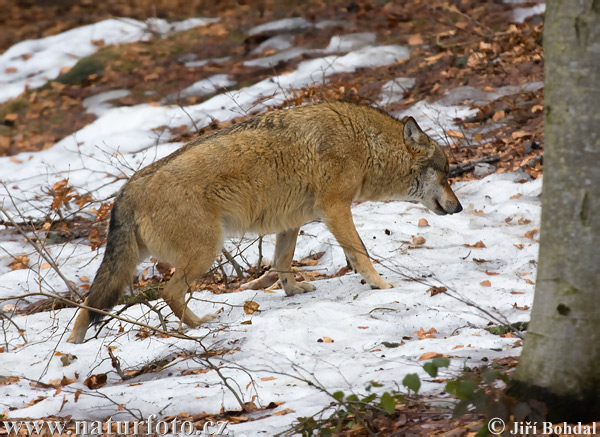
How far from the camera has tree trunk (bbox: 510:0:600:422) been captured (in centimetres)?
330

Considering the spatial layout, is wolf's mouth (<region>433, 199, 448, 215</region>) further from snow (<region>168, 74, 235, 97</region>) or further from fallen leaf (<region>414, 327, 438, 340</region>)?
snow (<region>168, 74, 235, 97</region>)

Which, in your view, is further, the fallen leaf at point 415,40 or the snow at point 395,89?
the fallen leaf at point 415,40

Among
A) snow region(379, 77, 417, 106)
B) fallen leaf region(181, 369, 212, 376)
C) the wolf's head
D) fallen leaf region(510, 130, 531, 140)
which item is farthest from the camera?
snow region(379, 77, 417, 106)

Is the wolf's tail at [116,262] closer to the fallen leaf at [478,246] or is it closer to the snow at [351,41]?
the fallen leaf at [478,246]

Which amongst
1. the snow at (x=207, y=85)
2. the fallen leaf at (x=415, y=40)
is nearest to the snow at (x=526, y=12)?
the fallen leaf at (x=415, y=40)

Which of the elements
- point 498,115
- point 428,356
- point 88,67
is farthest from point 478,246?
point 88,67

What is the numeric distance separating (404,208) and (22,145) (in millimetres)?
7627

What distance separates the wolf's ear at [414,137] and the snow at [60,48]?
9.89m

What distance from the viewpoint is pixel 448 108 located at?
11.0 meters

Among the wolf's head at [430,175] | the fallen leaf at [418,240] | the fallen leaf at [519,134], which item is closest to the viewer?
the wolf's head at [430,175]

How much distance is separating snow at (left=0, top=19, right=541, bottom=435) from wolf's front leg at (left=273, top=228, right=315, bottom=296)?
0.14 metres

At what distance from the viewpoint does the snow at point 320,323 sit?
464 centimetres

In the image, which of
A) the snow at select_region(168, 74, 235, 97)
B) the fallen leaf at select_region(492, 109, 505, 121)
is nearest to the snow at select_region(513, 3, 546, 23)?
the fallen leaf at select_region(492, 109, 505, 121)

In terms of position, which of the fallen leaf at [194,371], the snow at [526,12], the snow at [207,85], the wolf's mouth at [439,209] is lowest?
the wolf's mouth at [439,209]
